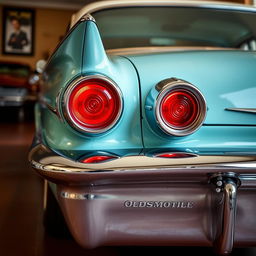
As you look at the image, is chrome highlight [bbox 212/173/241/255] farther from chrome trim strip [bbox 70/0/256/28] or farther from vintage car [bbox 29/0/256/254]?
chrome trim strip [bbox 70/0/256/28]

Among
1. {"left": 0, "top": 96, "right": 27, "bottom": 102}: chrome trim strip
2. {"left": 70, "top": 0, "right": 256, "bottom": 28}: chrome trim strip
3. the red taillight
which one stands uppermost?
{"left": 70, "top": 0, "right": 256, "bottom": 28}: chrome trim strip

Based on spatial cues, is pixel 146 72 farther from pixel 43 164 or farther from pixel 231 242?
pixel 231 242

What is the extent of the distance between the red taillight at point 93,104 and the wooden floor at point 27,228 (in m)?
0.62

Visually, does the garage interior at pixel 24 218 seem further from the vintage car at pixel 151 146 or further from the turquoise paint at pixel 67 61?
the turquoise paint at pixel 67 61

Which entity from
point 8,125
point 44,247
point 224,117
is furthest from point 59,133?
point 8,125

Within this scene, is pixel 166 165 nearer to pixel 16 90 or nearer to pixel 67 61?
pixel 67 61

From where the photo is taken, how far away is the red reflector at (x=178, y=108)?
3.59 ft

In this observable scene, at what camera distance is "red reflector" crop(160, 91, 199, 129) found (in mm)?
1095

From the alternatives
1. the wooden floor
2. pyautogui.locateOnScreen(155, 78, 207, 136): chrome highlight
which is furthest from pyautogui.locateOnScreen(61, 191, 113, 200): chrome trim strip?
the wooden floor

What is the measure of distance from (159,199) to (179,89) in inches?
12.0

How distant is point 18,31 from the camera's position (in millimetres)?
10812

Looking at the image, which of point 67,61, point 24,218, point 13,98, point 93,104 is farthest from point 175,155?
point 13,98

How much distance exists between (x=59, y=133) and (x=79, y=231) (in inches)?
11.4

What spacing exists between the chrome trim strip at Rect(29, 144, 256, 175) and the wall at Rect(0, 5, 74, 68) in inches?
404
